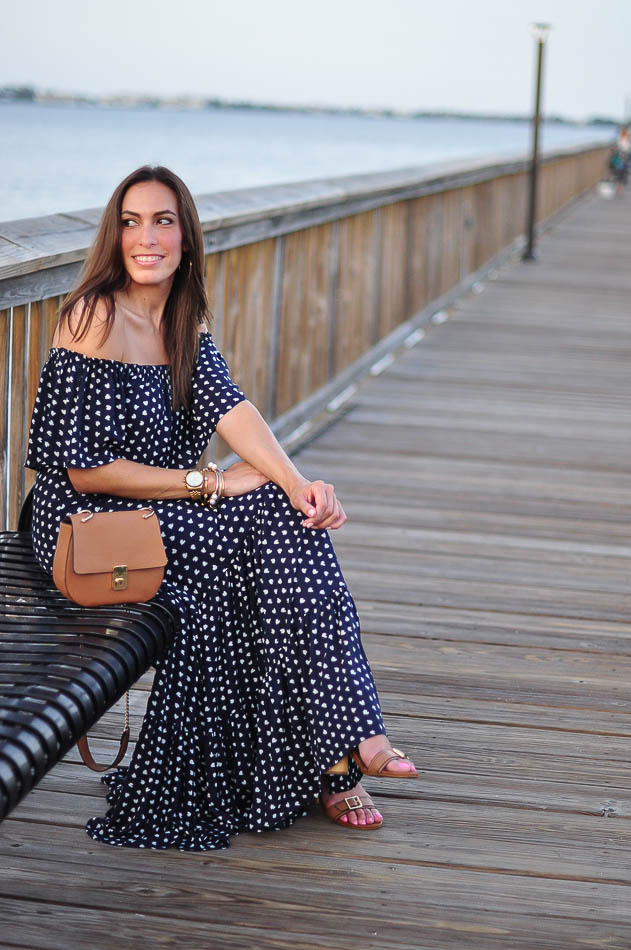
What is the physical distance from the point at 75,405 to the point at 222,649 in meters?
0.54

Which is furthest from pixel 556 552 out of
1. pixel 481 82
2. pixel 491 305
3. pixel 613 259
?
pixel 481 82

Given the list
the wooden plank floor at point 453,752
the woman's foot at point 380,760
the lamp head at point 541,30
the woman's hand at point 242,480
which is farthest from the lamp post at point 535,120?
the woman's foot at point 380,760

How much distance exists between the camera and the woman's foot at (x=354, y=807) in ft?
7.69

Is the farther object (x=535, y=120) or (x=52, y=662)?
(x=535, y=120)

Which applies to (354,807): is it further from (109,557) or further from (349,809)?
(109,557)

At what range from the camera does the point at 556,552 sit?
13.3 ft

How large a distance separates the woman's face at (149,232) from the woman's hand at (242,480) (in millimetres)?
411

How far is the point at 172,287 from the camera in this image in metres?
2.65

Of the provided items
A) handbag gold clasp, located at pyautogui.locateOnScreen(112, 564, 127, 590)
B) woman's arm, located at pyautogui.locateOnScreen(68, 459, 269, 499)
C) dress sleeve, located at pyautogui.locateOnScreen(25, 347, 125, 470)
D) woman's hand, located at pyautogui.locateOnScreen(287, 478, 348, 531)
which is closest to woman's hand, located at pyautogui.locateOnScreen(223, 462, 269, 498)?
woman's arm, located at pyautogui.locateOnScreen(68, 459, 269, 499)

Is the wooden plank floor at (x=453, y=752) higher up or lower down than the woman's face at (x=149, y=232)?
lower down

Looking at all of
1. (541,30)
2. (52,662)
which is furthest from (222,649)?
(541,30)

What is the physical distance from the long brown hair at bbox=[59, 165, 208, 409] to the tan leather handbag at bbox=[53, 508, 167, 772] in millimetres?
420

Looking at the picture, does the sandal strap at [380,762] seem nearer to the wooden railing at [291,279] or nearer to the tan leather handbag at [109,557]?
the tan leather handbag at [109,557]

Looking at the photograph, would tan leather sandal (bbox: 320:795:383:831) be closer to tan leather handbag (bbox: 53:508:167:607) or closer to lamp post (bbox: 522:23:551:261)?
tan leather handbag (bbox: 53:508:167:607)
